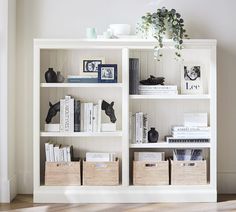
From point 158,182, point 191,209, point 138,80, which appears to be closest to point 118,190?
point 158,182

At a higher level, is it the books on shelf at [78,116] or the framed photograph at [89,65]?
the framed photograph at [89,65]

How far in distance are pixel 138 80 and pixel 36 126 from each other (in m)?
0.94

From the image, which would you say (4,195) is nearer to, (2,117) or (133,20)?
(2,117)

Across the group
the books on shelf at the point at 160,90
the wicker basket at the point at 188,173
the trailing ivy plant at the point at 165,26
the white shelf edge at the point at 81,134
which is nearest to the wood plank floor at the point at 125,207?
the wicker basket at the point at 188,173

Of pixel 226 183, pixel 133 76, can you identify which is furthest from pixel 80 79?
pixel 226 183

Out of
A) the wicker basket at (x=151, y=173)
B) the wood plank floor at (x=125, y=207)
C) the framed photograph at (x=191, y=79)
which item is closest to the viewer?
the wood plank floor at (x=125, y=207)

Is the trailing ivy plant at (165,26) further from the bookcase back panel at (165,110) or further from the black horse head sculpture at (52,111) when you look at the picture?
the black horse head sculpture at (52,111)

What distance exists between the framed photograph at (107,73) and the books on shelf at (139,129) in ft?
1.21

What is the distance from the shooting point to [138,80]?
405cm

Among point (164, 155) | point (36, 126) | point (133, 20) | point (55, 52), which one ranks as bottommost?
point (164, 155)

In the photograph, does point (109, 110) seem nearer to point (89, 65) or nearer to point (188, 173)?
point (89, 65)

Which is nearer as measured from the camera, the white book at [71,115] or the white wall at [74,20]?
the white book at [71,115]

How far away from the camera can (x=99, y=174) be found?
4.02 meters

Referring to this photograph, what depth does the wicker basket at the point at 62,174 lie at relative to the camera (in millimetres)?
4020
